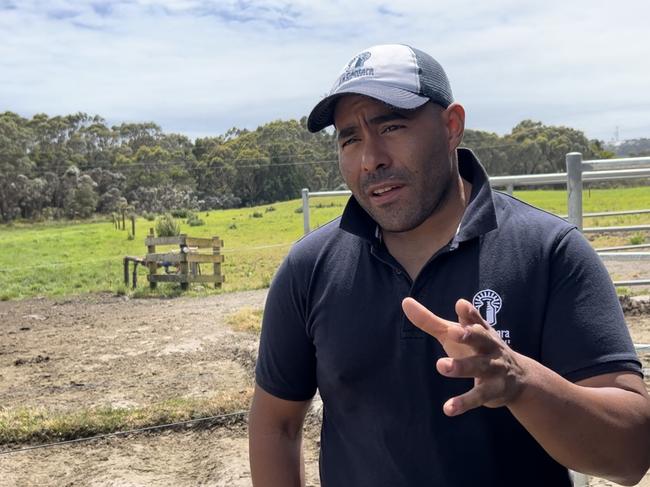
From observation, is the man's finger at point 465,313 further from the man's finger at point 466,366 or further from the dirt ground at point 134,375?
the dirt ground at point 134,375

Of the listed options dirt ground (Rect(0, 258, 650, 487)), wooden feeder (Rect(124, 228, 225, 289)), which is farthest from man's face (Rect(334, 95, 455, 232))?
wooden feeder (Rect(124, 228, 225, 289))

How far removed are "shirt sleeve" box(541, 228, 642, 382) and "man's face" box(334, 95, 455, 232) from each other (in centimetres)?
33

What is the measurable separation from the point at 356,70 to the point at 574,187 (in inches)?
85.4

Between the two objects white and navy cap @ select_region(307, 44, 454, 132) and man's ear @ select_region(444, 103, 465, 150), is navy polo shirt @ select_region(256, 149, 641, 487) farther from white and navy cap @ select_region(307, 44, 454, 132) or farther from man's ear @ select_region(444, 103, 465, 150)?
white and navy cap @ select_region(307, 44, 454, 132)

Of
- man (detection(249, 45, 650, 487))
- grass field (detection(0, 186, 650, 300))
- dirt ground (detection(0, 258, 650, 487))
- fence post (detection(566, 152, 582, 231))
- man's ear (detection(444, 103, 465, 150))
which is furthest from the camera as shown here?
grass field (detection(0, 186, 650, 300))

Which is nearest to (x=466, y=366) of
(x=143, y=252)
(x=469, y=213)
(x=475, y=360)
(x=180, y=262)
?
(x=475, y=360)

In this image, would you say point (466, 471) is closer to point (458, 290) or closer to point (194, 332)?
point (458, 290)

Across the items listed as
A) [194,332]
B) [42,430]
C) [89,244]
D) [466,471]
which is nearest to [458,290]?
[466,471]

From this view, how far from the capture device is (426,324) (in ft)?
4.08

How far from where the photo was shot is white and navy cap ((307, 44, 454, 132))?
160 centimetres

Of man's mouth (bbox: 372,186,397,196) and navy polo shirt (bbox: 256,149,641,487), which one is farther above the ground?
man's mouth (bbox: 372,186,397,196)

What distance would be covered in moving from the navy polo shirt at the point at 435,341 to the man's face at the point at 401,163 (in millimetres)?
95

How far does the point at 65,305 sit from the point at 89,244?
57.4 feet

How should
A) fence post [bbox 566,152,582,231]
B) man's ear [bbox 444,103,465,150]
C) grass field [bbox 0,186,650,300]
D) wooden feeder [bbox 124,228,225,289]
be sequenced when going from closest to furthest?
1. man's ear [bbox 444,103,465,150]
2. fence post [bbox 566,152,582,231]
3. wooden feeder [bbox 124,228,225,289]
4. grass field [bbox 0,186,650,300]
